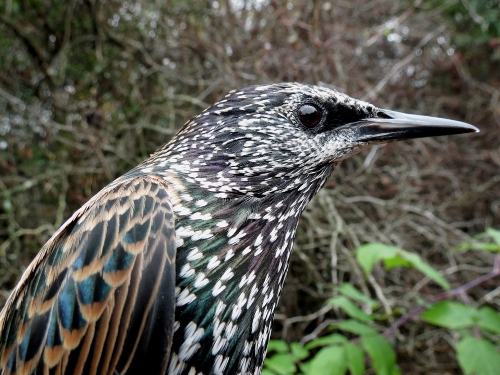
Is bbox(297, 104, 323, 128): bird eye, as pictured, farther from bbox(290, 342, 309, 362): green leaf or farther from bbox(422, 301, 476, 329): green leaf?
bbox(290, 342, 309, 362): green leaf

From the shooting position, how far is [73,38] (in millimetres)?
4586

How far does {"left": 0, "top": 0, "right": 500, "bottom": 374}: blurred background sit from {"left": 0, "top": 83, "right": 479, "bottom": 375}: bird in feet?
6.39

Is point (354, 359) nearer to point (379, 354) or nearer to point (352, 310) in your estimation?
point (379, 354)

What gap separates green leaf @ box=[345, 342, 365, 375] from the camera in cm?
191

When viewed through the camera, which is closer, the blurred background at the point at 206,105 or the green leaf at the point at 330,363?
the green leaf at the point at 330,363

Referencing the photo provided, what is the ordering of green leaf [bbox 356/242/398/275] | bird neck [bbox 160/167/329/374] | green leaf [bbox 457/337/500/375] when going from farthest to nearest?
1. green leaf [bbox 356/242/398/275]
2. green leaf [bbox 457/337/500/375]
3. bird neck [bbox 160/167/329/374]

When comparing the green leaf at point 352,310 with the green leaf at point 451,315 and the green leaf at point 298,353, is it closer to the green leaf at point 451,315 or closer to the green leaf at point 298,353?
the green leaf at point 451,315

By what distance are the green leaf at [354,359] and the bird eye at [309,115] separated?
1104mm

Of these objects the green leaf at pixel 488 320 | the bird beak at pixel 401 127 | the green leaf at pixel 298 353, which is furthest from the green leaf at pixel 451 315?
the bird beak at pixel 401 127

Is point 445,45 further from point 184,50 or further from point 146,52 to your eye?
point 146,52

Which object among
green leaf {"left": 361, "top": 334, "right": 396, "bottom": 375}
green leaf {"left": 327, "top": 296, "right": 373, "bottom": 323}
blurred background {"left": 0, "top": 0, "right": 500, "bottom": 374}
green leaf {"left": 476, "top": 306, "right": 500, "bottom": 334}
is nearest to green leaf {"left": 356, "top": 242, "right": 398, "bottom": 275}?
green leaf {"left": 327, "top": 296, "right": 373, "bottom": 323}

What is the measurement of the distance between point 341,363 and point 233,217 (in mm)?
1026

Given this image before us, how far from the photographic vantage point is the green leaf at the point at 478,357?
6.00ft

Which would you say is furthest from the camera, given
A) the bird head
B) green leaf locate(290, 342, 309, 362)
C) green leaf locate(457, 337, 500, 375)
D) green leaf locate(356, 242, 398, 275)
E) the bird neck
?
green leaf locate(290, 342, 309, 362)
